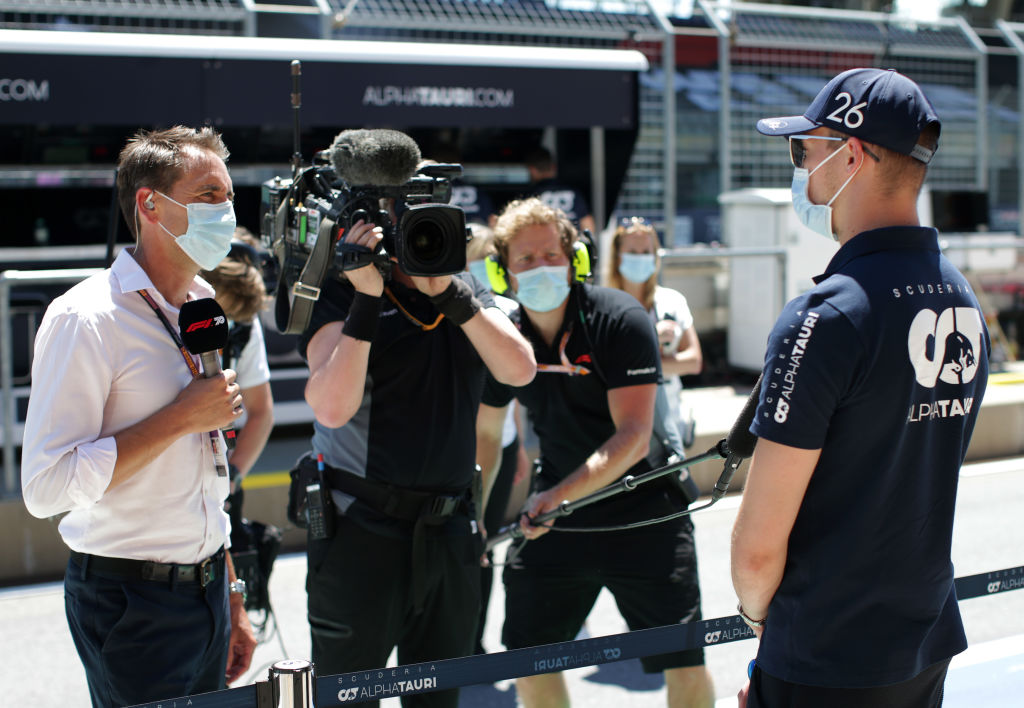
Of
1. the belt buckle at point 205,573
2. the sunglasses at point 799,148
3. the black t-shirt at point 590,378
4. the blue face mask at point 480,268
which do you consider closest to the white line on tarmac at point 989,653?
the black t-shirt at point 590,378

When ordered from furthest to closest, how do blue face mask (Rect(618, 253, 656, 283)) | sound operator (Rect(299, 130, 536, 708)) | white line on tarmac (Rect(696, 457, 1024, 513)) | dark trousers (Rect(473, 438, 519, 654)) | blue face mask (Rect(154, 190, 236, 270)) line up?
white line on tarmac (Rect(696, 457, 1024, 513)) < blue face mask (Rect(618, 253, 656, 283)) < dark trousers (Rect(473, 438, 519, 654)) < sound operator (Rect(299, 130, 536, 708)) < blue face mask (Rect(154, 190, 236, 270))

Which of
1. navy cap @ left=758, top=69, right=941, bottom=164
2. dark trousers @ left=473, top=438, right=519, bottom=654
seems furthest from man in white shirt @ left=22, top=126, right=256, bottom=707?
dark trousers @ left=473, top=438, right=519, bottom=654

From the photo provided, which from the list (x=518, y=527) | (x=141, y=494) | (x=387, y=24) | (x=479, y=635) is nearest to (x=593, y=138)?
(x=387, y=24)

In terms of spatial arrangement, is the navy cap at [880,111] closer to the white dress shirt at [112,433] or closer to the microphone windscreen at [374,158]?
the microphone windscreen at [374,158]

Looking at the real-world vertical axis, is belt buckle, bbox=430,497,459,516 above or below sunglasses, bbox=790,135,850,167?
below

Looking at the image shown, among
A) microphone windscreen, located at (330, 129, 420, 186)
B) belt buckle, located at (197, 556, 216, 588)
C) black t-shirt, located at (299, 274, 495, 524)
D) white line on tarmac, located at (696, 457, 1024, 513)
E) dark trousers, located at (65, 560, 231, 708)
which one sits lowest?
white line on tarmac, located at (696, 457, 1024, 513)

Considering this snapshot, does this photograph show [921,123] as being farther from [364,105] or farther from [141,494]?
[364,105]

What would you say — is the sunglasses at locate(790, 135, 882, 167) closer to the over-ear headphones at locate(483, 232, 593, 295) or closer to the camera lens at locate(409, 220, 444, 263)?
the camera lens at locate(409, 220, 444, 263)

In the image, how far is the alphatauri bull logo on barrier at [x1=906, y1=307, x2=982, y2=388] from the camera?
1.78 metres

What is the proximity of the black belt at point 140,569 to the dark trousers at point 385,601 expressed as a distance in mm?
463

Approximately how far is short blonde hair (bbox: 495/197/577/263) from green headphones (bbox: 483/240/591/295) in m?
0.03

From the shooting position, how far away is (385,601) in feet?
9.21

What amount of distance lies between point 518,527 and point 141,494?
1231 mm

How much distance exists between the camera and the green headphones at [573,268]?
3.40 meters
